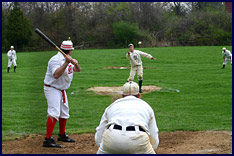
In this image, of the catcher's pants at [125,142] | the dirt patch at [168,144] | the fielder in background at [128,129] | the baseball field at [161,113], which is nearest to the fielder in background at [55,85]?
the dirt patch at [168,144]

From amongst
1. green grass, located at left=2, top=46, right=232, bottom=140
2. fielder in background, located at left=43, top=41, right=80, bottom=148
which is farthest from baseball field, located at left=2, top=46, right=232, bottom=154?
fielder in background, located at left=43, top=41, right=80, bottom=148

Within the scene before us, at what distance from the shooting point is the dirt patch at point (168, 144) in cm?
729

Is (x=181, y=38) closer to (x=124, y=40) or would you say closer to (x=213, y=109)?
(x=124, y=40)

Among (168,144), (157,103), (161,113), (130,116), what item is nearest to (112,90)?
(157,103)

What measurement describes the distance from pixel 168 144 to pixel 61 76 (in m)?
2.46

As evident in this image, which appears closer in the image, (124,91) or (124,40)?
(124,91)

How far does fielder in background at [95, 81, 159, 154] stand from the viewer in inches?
188

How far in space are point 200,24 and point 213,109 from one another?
4158cm

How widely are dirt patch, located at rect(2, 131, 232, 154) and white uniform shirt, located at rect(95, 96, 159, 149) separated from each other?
2181 millimetres

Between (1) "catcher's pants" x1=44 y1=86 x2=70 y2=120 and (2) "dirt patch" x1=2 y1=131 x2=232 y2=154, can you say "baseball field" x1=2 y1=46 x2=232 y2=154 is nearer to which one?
(2) "dirt patch" x1=2 y1=131 x2=232 y2=154

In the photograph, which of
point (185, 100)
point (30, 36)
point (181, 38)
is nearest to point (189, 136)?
point (185, 100)

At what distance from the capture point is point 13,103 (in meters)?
15.9

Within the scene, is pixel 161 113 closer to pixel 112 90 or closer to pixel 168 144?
pixel 168 144

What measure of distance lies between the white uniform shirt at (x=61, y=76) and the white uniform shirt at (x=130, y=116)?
273cm
